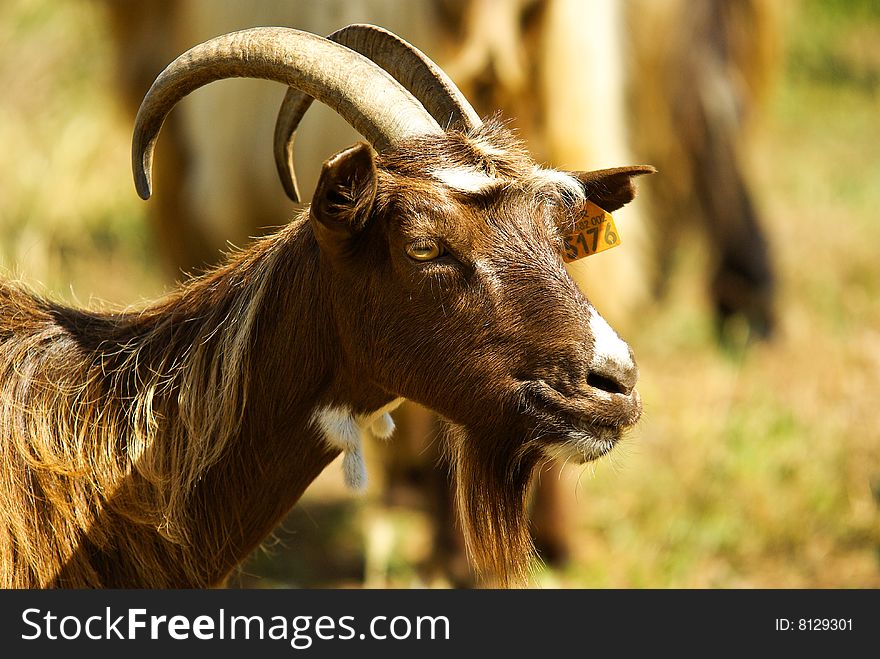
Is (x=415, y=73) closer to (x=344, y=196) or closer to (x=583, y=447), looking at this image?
(x=344, y=196)

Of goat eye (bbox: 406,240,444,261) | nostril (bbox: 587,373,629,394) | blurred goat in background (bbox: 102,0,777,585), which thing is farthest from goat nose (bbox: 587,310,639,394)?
blurred goat in background (bbox: 102,0,777,585)

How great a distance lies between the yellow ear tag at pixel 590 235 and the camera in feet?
8.98

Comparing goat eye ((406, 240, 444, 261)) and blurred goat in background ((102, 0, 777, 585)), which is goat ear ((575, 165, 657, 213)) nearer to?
goat eye ((406, 240, 444, 261))

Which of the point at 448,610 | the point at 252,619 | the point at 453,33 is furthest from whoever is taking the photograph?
the point at 453,33

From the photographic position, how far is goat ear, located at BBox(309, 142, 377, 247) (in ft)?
7.50

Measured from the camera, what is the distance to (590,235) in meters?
2.76

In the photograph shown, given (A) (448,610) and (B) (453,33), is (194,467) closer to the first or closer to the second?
(A) (448,610)

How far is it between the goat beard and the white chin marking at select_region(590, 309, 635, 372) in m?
0.26

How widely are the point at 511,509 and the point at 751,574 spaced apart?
262cm

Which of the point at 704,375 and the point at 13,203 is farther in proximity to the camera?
the point at 13,203

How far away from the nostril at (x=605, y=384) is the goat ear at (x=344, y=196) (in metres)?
0.60

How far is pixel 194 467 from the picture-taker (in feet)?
8.68

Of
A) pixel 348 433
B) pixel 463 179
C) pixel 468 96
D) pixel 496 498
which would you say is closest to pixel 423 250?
pixel 463 179

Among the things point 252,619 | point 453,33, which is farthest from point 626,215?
point 252,619
